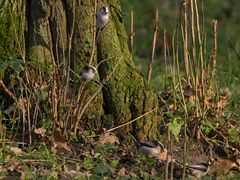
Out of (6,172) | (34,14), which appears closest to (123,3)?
(34,14)

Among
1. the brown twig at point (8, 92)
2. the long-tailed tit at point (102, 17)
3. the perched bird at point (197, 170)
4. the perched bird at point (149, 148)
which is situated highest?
the long-tailed tit at point (102, 17)

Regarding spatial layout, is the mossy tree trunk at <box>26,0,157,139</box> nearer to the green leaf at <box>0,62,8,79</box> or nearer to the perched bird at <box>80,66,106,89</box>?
the green leaf at <box>0,62,8,79</box>

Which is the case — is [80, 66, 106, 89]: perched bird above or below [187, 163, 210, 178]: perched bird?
above

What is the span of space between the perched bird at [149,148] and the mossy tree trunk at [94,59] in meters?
0.40

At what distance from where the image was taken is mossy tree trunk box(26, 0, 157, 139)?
18.2 ft

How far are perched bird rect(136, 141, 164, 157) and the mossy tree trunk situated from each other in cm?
40

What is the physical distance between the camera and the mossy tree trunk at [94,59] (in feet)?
18.2

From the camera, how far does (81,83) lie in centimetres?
542

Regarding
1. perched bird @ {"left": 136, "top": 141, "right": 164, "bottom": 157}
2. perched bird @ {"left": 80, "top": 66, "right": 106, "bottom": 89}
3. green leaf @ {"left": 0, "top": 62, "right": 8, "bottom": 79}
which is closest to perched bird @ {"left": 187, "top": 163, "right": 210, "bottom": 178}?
perched bird @ {"left": 136, "top": 141, "right": 164, "bottom": 157}

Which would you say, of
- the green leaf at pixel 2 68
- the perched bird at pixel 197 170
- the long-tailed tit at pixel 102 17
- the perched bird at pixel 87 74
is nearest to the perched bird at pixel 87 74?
the perched bird at pixel 87 74

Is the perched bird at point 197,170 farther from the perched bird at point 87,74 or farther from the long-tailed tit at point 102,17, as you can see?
the long-tailed tit at point 102,17

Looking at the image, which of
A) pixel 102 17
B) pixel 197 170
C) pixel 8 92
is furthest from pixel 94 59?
pixel 197 170

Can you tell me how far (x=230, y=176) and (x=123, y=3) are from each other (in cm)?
688

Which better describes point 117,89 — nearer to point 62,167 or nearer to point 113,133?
point 113,133
